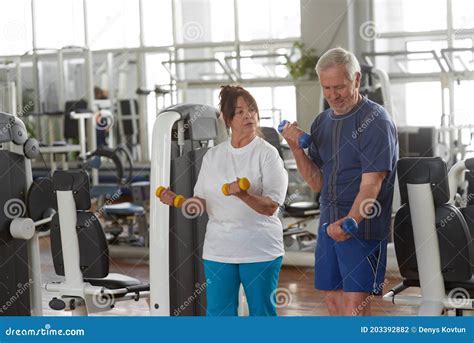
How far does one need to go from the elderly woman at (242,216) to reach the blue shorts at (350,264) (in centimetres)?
19

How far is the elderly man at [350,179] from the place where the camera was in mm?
3166

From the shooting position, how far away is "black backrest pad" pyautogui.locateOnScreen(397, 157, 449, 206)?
330cm

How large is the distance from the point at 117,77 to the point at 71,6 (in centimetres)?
114

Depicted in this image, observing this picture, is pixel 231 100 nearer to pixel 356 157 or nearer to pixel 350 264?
pixel 356 157

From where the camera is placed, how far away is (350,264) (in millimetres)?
3250

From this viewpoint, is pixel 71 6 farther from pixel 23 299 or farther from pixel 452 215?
pixel 452 215
